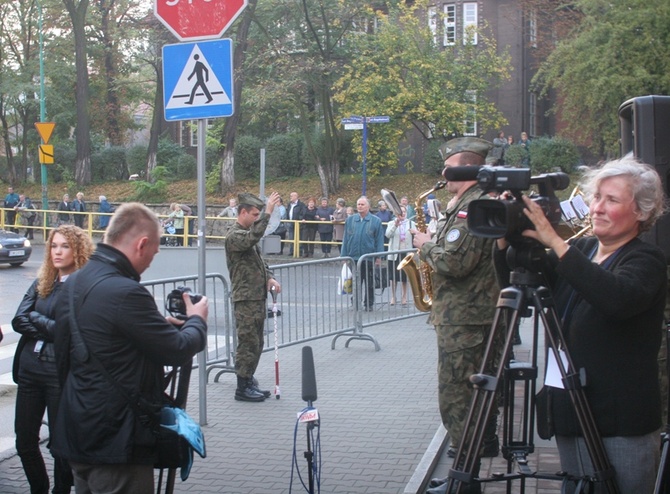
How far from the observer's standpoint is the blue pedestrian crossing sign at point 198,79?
21.5ft

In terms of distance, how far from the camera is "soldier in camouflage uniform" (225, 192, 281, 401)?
25.9ft

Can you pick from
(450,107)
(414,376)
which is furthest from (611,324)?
(450,107)

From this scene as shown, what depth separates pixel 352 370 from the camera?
951cm

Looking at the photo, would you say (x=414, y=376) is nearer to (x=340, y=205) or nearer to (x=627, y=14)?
(x=340, y=205)

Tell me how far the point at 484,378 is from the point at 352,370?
20.6 ft

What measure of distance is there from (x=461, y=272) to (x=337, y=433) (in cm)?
237

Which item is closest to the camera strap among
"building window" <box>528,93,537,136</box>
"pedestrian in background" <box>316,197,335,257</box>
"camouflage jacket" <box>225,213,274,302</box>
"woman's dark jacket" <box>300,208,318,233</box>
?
"camouflage jacket" <box>225,213,274,302</box>

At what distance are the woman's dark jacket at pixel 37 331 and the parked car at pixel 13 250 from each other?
58.5 ft

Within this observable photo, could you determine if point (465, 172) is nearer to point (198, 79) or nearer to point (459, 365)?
→ point (459, 365)

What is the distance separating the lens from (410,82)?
32.7 meters

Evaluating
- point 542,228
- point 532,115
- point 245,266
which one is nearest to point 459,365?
point 542,228

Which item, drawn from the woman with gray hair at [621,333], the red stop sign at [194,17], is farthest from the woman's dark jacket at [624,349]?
the red stop sign at [194,17]

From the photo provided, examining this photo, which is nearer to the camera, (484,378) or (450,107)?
(484,378)

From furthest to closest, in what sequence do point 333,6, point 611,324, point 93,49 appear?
point 93,49 → point 333,6 → point 611,324
